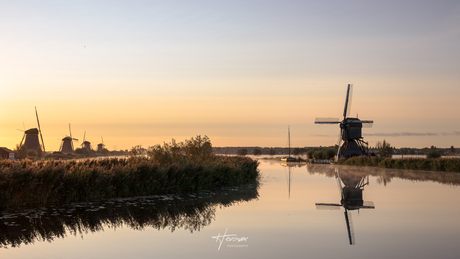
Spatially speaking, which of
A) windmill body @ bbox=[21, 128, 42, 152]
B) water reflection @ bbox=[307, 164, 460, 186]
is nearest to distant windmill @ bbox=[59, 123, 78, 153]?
windmill body @ bbox=[21, 128, 42, 152]

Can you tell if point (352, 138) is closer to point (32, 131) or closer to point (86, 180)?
point (86, 180)

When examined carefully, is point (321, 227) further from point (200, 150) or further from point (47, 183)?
point (200, 150)

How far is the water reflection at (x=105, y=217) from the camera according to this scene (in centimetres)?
1309

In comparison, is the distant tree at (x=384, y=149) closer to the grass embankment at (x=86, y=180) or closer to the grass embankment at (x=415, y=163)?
the grass embankment at (x=415, y=163)

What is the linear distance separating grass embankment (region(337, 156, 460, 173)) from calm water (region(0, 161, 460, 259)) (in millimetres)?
26010

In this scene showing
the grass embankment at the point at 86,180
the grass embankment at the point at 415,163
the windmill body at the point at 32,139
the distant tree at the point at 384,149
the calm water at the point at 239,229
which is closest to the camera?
the calm water at the point at 239,229

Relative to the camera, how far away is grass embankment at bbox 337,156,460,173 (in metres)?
43.8

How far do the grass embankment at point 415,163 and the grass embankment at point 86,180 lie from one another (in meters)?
30.0

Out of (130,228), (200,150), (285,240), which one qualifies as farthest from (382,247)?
(200,150)

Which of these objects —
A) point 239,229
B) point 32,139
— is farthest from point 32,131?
point 239,229

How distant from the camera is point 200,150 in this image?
120 ft

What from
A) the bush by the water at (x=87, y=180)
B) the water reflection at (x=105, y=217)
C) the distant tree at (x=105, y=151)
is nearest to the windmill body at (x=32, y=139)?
the distant tree at (x=105, y=151)

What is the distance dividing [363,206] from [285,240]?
860 centimetres

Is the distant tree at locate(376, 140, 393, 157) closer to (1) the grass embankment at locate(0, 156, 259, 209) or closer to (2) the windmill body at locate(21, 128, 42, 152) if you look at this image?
(1) the grass embankment at locate(0, 156, 259, 209)
